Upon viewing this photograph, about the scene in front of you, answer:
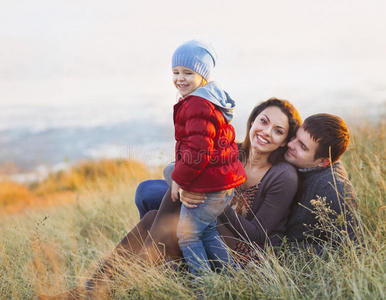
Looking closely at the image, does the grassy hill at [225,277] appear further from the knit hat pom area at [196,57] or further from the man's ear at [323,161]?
the knit hat pom area at [196,57]

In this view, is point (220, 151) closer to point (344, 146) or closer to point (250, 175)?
point (250, 175)

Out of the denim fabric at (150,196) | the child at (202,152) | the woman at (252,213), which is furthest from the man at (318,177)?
the denim fabric at (150,196)

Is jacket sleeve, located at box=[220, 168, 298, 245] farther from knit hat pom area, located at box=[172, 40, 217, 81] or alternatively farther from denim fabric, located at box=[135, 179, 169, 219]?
knit hat pom area, located at box=[172, 40, 217, 81]

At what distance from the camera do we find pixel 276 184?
2.77 m

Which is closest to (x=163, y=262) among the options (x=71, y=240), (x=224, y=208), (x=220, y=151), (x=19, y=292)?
(x=224, y=208)

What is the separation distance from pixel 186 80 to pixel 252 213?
3.74 ft

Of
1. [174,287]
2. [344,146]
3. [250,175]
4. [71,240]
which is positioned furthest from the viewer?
[71,240]

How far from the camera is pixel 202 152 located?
2.38 m

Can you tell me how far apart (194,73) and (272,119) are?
0.71 meters

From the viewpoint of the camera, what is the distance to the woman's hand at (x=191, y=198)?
2557 mm

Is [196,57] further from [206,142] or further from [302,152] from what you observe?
[302,152]

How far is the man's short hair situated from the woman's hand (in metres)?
0.96

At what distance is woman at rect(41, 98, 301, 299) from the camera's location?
270 centimetres

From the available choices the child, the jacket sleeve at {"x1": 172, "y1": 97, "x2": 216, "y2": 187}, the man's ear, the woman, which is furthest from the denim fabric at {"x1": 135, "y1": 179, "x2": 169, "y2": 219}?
the man's ear
